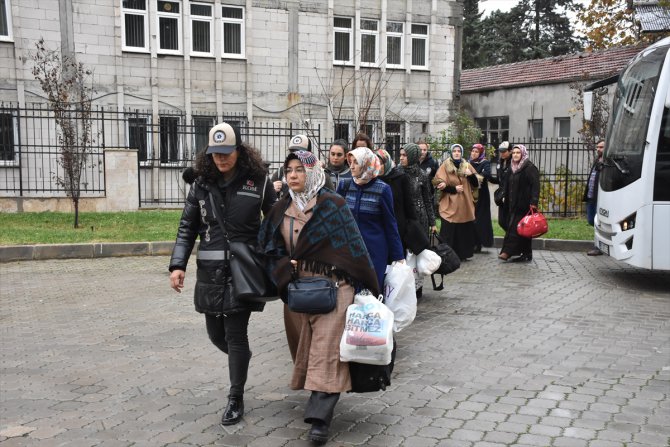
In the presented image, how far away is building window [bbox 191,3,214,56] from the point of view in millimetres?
→ 24000

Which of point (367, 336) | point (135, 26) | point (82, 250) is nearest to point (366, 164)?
point (367, 336)

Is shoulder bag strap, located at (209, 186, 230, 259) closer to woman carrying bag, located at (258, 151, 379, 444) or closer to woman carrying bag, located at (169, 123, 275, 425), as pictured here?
woman carrying bag, located at (169, 123, 275, 425)

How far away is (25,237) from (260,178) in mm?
9948

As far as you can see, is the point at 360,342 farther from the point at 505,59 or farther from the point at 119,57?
the point at 505,59

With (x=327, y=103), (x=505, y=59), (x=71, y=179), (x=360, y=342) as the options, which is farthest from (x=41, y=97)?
(x=505, y=59)

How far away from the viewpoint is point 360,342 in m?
4.46

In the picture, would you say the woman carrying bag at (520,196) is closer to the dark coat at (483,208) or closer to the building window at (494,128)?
the dark coat at (483,208)

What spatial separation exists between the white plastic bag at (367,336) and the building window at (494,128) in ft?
88.8

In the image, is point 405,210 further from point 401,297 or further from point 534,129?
point 534,129

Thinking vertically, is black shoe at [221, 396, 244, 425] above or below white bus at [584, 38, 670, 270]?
below

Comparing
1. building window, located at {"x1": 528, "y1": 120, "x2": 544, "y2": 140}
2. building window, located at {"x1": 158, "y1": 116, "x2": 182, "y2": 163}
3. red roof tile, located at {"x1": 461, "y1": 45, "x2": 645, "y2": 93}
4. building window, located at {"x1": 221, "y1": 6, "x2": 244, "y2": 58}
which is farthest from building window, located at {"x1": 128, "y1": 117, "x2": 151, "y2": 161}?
building window, located at {"x1": 528, "y1": 120, "x2": 544, "y2": 140}

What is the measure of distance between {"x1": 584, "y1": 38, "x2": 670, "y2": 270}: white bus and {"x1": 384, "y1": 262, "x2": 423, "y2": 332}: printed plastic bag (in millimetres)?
5596

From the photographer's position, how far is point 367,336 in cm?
447

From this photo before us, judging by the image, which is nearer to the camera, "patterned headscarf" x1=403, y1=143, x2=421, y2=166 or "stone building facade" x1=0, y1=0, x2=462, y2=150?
"patterned headscarf" x1=403, y1=143, x2=421, y2=166
